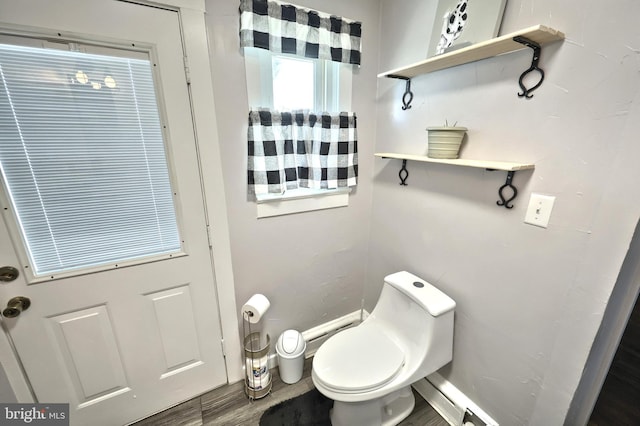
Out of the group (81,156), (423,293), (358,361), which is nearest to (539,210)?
(423,293)

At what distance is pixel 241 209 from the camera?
1.38 metres

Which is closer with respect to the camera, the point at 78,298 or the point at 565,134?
the point at 565,134

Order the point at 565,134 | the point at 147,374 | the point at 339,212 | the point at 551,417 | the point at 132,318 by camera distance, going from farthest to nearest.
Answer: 1. the point at 339,212
2. the point at 147,374
3. the point at 132,318
4. the point at 551,417
5. the point at 565,134

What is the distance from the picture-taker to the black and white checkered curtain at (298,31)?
1.16 meters

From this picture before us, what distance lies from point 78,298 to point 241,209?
778 mm

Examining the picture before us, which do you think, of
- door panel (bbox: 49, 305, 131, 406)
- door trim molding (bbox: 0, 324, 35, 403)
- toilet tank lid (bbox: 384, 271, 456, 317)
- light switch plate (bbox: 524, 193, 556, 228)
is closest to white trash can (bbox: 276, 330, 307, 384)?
toilet tank lid (bbox: 384, 271, 456, 317)

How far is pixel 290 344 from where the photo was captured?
1.56m

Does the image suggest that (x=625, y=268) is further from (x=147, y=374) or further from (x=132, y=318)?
(x=147, y=374)

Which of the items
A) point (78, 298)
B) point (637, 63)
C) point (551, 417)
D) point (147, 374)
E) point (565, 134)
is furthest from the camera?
point (147, 374)

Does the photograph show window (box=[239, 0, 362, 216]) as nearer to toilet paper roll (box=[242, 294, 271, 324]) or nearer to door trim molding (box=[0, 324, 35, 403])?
toilet paper roll (box=[242, 294, 271, 324])

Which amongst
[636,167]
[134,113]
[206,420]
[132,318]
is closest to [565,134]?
[636,167]

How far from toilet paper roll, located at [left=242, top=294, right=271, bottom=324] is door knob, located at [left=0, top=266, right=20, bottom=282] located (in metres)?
0.91

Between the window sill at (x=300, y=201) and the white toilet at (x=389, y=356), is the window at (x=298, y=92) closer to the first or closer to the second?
the window sill at (x=300, y=201)

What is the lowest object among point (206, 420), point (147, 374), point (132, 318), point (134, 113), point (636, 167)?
point (206, 420)
